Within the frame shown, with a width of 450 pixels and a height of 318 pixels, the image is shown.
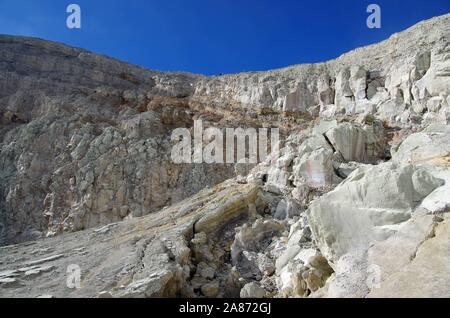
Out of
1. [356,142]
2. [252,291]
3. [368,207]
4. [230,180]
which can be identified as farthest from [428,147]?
[230,180]

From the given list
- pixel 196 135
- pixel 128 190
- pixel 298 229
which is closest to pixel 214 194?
pixel 298 229

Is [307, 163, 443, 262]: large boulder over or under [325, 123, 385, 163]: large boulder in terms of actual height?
under

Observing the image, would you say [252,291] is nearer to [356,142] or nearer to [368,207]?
[368,207]

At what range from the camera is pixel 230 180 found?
14.3 meters

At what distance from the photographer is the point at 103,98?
94.7 ft

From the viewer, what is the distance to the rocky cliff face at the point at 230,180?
6.50 m

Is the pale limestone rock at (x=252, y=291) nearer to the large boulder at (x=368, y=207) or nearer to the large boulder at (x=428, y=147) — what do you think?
the large boulder at (x=368, y=207)

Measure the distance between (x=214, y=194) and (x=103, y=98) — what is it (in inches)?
768

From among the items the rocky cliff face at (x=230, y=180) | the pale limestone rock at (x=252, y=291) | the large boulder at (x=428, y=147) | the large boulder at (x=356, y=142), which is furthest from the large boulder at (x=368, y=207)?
the large boulder at (x=356, y=142)

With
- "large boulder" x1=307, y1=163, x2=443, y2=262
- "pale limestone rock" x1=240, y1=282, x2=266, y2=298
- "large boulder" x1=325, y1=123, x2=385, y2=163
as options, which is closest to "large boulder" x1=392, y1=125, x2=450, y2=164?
"large boulder" x1=307, y1=163, x2=443, y2=262

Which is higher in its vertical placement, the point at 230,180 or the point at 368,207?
the point at 230,180

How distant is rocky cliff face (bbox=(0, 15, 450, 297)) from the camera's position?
21.3 feet

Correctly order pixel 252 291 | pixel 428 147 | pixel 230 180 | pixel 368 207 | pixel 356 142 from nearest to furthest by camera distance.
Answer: pixel 368 207 → pixel 252 291 → pixel 428 147 → pixel 356 142 → pixel 230 180

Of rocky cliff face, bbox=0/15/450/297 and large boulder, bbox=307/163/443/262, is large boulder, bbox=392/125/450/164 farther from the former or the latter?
large boulder, bbox=307/163/443/262
